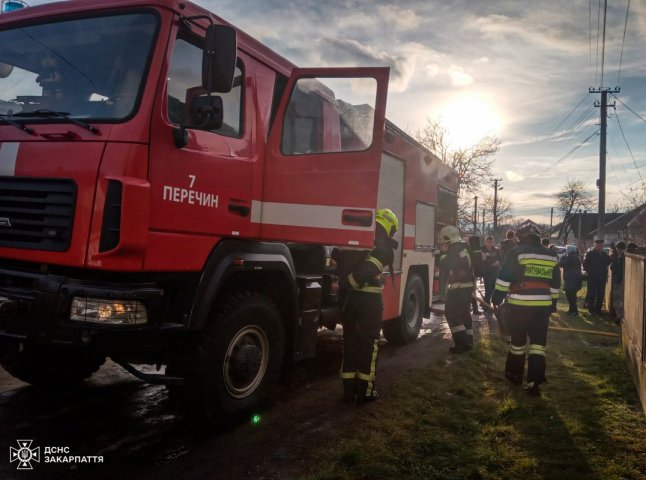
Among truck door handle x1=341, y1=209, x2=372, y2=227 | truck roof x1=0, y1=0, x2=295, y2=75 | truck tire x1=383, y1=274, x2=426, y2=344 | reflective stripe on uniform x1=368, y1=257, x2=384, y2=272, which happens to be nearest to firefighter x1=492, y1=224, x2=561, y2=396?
reflective stripe on uniform x1=368, y1=257, x2=384, y2=272

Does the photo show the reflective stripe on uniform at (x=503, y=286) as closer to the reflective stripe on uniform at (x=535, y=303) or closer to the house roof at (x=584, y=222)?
the reflective stripe on uniform at (x=535, y=303)

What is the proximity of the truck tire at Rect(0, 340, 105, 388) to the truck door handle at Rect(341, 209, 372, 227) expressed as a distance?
2.25m

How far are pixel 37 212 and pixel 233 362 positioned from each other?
1682mm

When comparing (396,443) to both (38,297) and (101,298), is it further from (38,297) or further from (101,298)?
(38,297)

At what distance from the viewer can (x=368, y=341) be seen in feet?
15.4

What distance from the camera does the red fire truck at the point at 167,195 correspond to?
9.83ft

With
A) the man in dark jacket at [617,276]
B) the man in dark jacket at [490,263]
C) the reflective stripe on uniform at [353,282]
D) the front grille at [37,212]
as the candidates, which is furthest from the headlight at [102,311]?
the man in dark jacket at [617,276]

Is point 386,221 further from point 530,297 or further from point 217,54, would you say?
point 217,54

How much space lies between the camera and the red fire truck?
9.83ft

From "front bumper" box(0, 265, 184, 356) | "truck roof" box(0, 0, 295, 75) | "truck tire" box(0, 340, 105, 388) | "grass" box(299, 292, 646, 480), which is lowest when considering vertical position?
"grass" box(299, 292, 646, 480)

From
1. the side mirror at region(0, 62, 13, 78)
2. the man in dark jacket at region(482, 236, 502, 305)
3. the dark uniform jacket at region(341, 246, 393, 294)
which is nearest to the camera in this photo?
the side mirror at region(0, 62, 13, 78)

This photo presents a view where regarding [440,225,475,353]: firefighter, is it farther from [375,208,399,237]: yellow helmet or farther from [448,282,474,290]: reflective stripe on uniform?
[375,208,399,237]: yellow helmet

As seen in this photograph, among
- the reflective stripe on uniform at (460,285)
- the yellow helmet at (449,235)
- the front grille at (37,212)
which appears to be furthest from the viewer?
the yellow helmet at (449,235)

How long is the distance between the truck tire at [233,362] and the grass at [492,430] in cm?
77
